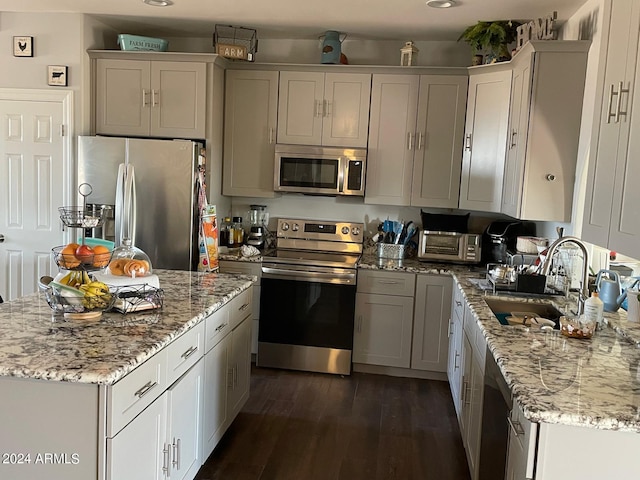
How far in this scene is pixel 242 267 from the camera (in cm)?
429

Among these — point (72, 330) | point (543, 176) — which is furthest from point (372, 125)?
point (72, 330)

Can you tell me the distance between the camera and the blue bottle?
431 centimetres

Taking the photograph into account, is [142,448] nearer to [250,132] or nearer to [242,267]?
[242,267]

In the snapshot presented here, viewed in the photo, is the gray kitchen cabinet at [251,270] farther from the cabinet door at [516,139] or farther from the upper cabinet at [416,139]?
the cabinet door at [516,139]

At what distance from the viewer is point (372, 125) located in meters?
4.36

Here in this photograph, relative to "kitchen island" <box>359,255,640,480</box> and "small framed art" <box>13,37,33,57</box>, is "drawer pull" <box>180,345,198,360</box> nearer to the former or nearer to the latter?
"kitchen island" <box>359,255,640,480</box>

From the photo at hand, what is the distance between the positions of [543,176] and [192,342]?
2294 mm

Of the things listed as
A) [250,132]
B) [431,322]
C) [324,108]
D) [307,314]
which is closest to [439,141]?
[324,108]

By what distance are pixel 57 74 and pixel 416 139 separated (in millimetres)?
2748

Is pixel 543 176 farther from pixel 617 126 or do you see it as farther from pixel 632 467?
pixel 632 467

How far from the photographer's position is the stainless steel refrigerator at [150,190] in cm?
402

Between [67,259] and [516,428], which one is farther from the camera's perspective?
[67,259]

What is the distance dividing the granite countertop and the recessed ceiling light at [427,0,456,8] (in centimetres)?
219

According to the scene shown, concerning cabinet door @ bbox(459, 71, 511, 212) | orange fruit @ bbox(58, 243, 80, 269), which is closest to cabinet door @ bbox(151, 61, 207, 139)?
cabinet door @ bbox(459, 71, 511, 212)
